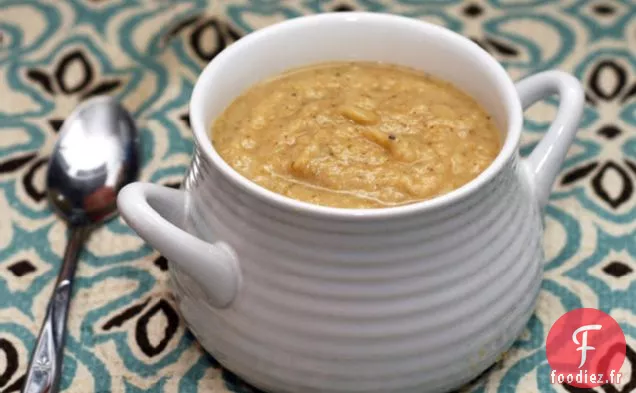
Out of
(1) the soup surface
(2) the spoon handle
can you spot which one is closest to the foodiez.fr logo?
(1) the soup surface

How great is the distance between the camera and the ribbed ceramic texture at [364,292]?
84 centimetres

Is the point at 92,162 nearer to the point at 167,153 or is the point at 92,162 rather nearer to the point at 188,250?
the point at 167,153

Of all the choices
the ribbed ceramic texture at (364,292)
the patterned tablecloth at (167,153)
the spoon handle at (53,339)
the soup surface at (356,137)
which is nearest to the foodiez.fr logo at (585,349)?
the patterned tablecloth at (167,153)

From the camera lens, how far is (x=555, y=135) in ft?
3.40

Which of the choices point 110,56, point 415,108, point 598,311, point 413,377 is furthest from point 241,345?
point 110,56

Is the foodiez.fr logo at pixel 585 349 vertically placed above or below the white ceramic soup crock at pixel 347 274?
below

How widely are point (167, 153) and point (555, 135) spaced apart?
544 mm

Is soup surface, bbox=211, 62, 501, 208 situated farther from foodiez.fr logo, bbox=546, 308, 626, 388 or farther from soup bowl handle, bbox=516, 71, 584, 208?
foodiez.fr logo, bbox=546, 308, 626, 388

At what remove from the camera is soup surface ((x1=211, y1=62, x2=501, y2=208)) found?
89cm

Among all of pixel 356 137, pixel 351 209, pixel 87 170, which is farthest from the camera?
pixel 87 170

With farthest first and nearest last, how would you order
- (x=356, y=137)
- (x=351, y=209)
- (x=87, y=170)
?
(x=87, y=170) → (x=356, y=137) → (x=351, y=209)

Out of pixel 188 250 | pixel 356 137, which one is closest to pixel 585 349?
pixel 356 137

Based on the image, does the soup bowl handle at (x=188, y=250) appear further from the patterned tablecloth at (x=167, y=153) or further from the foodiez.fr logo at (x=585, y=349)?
the foodiez.fr logo at (x=585, y=349)

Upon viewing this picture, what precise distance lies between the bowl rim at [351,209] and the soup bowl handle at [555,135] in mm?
85
